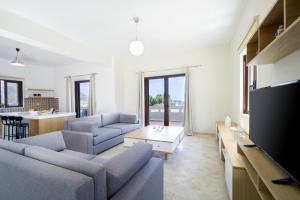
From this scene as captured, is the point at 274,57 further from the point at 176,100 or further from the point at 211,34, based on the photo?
the point at 176,100

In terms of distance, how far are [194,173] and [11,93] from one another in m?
6.91

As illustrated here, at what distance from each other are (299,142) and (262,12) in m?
1.85

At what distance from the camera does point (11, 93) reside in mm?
5504

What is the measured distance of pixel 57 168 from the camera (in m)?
0.94

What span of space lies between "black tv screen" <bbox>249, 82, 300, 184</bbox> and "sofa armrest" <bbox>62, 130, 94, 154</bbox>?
2.69 m

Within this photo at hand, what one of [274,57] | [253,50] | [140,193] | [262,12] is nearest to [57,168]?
[140,193]

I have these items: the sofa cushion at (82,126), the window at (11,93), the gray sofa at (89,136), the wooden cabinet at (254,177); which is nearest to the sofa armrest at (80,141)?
the gray sofa at (89,136)

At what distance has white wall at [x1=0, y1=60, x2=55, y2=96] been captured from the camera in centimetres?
522

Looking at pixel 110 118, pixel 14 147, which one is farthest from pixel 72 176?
pixel 110 118

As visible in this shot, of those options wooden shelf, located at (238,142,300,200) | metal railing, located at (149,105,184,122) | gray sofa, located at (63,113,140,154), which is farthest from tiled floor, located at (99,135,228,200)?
metal railing, located at (149,105,184,122)

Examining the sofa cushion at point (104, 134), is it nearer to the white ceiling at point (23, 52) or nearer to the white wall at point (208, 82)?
the white wall at point (208, 82)

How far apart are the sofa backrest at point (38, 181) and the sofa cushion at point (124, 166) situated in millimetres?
185

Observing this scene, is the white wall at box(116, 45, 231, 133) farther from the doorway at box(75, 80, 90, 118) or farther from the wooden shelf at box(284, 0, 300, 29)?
the wooden shelf at box(284, 0, 300, 29)

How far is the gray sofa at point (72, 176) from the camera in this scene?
828 mm
